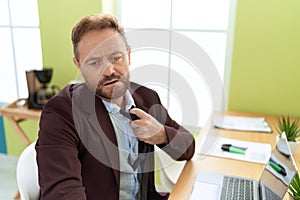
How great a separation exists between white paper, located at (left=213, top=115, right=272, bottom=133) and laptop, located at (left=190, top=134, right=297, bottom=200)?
555 mm

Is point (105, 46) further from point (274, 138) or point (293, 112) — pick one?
point (293, 112)

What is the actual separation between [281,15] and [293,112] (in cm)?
61

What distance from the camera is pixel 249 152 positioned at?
1.40 meters

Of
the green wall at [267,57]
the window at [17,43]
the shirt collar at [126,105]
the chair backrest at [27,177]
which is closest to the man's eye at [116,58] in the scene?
the shirt collar at [126,105]

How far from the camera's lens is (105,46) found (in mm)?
976

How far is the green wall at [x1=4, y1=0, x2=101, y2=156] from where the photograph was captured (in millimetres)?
2148

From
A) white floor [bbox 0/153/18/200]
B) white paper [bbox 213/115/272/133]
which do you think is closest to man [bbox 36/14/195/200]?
white paper [bbox 213/115/272/133]

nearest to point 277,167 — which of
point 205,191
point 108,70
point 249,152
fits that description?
point 205,191

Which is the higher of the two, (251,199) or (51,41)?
(51,41)

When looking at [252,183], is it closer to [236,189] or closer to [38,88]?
[236,189]

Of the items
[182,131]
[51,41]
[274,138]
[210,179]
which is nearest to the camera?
[210,179]

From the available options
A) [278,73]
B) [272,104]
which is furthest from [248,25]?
[272,104]

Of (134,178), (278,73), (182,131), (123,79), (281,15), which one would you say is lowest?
(134,178)

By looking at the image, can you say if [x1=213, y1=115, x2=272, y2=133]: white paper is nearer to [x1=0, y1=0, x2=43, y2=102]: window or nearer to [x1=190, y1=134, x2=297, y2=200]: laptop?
[x1=190, y1=134, x2=297, y2=200]: laptop
